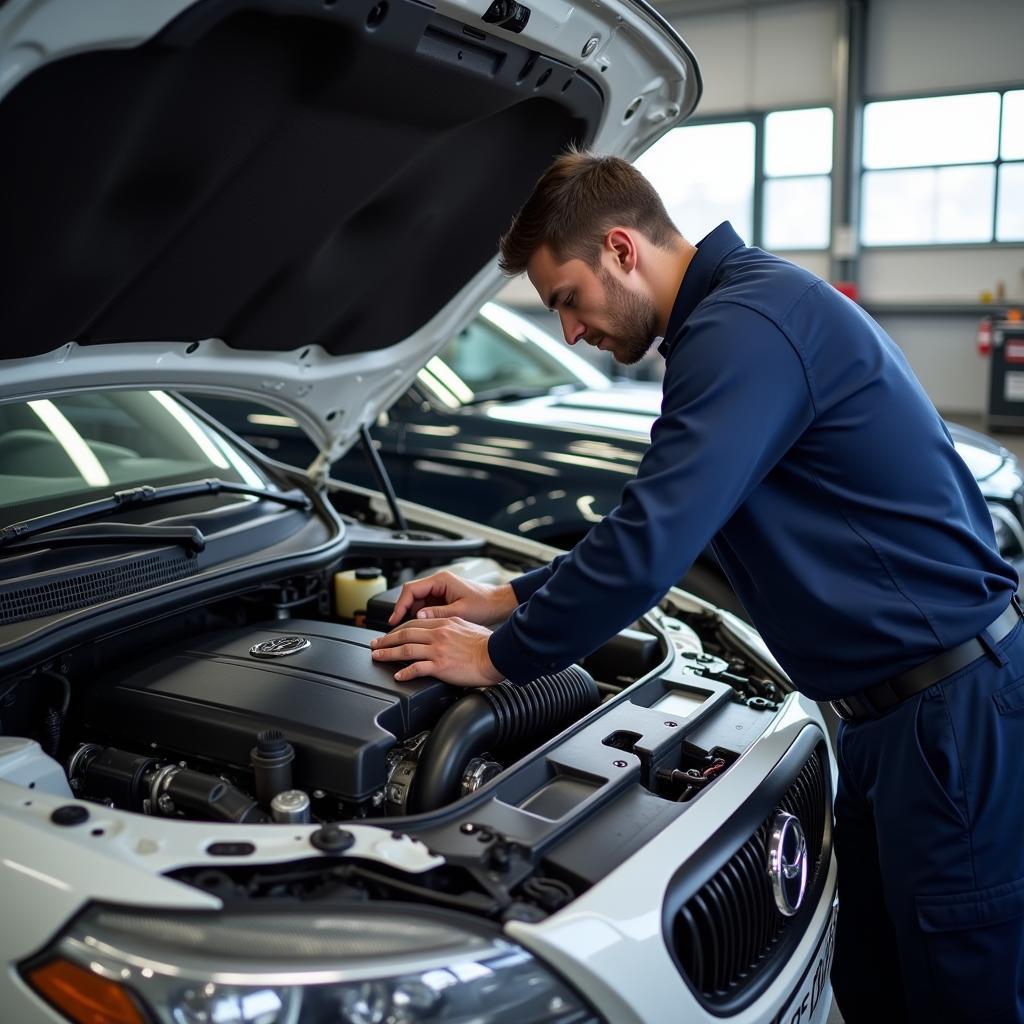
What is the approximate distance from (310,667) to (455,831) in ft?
1.50

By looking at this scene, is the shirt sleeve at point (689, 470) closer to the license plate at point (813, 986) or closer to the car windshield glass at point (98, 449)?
the license plate at point (813, 986)

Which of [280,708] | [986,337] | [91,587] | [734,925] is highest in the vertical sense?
[91,587]

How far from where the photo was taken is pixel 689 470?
1.28 metres

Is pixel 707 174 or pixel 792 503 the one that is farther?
pixel 707 174

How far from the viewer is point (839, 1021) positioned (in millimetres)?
2131

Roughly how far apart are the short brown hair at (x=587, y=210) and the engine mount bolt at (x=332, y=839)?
86cm

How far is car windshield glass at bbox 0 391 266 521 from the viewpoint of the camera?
191 cm

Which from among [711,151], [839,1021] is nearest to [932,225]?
[711,151]

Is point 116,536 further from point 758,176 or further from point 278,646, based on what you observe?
point 758,176

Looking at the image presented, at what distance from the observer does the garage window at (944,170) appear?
9164 mm

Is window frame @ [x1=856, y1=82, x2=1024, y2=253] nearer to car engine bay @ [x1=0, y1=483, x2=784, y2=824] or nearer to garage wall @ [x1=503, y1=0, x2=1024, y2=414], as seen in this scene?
garage wall @ [x1=503, y1=0, x2=1024, y2=414]

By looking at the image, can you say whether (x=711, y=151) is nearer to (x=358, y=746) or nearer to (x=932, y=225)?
(x=932, y=225)

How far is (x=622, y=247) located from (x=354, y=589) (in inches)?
40.4

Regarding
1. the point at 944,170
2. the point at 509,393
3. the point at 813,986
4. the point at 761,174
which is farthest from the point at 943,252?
the point at 813,986
